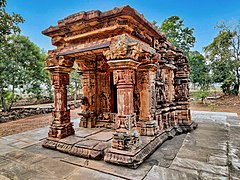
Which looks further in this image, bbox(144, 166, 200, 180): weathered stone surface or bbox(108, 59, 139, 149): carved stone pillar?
bbox(108, 59, 139, 149): carved stone pillar

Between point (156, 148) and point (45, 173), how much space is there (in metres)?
2.46

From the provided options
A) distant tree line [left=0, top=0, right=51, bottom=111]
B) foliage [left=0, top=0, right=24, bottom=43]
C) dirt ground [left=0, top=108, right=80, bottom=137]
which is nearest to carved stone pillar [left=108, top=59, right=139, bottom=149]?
dirt ground [left=0, top=108, right=80, bottom=137]

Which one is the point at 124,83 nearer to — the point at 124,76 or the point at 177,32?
the point at 124,76

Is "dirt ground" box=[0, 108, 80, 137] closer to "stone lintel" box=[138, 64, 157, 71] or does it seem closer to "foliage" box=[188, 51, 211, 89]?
"stone lintel" box=[138, 64, 157, 71]

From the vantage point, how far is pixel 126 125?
3023mm

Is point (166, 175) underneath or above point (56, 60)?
underneath

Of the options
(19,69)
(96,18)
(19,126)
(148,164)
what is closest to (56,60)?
(96,18)

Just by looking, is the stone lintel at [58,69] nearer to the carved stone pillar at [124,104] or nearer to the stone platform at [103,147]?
the carved stone pillar at [124,104]

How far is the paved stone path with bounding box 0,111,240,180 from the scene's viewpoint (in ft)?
8.36

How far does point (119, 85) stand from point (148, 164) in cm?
169

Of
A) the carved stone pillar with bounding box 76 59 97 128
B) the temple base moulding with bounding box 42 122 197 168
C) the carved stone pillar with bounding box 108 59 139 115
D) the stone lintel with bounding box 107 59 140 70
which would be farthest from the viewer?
the carved stone pillar with bounding box 76 59 97 128

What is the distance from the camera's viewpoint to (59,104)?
4105mm

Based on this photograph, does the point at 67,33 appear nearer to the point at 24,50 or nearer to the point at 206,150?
the point at 206,150

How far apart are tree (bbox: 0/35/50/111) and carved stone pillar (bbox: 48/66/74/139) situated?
8942 mm
